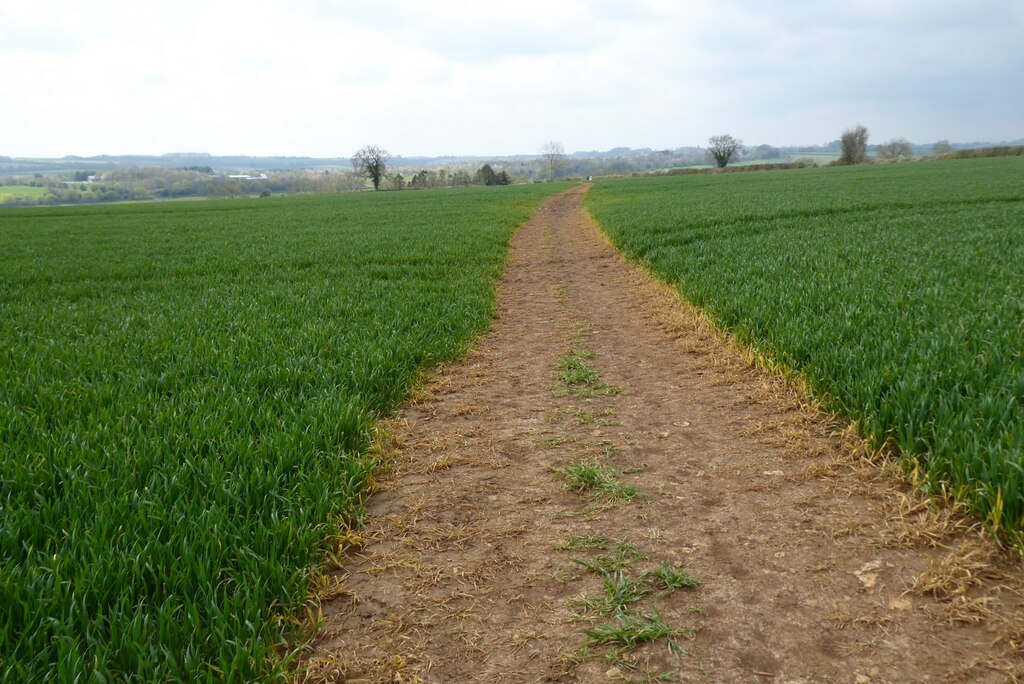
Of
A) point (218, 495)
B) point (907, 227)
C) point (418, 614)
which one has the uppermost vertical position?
point (907, 227)

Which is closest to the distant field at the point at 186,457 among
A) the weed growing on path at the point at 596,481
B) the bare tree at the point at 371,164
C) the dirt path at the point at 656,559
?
the dirt path at the point at 656,559

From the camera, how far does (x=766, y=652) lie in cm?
290

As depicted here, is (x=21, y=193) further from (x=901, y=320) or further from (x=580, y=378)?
(x=901, y=320)

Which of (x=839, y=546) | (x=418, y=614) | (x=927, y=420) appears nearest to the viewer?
(x=418, y=614)

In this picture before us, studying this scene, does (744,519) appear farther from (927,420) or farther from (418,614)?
(418,614)

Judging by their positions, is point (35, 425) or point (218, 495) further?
point (35, 425)

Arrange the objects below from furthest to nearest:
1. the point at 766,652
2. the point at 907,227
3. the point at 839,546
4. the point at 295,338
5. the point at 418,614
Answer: the point at 907,227, the point at 295,338, the point at 839,546, the point at 418,614, the point at 766,652

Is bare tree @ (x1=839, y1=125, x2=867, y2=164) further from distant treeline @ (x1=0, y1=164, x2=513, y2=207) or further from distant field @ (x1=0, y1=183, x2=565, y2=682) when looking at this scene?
distant field @ (x1=0, y1=183, x2=565, y2=682)

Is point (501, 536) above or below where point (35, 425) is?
below

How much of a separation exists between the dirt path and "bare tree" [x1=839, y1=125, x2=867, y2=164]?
131 m

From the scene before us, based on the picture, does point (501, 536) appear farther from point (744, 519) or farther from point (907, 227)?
point (907, 227)

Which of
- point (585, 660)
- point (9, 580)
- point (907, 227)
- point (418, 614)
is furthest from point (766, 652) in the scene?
point (907, 227)

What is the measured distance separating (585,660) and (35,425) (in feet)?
15.6

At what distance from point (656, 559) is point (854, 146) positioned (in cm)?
13580
